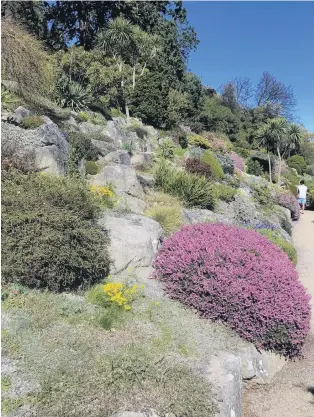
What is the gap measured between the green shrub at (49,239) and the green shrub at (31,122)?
13.4ft

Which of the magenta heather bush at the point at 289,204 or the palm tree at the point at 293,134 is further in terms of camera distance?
the palm tree at the point at 293,134

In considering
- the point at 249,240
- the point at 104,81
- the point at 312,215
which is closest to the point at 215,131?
the point at 104,81

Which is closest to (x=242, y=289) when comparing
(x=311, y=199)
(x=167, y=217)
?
(x=167, y=217)

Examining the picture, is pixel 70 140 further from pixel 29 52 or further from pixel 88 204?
pixel 88 204

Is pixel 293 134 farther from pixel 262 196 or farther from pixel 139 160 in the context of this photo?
pixel 139 160

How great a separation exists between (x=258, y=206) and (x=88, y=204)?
32.5 feet

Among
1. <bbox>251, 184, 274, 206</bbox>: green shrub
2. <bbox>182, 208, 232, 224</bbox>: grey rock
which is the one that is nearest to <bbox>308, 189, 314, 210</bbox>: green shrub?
<bbox>251, 184, 274, 206</bbox>: green shrub

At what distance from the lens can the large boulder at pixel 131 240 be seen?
5.98m

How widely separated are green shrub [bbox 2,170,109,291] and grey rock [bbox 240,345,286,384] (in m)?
2.37

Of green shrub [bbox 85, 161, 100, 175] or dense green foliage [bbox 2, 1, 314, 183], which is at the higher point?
dense green foliage [bbox 2, 1, 314, 183]

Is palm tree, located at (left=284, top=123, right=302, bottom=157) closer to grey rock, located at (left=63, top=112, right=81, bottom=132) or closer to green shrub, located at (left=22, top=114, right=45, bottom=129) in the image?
grey rock, located at (left=63, top=112, right=81, bottom=132)

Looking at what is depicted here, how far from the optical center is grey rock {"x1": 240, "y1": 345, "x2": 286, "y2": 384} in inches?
189

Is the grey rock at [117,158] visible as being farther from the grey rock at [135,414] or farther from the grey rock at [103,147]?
the grey rock at [135,414]

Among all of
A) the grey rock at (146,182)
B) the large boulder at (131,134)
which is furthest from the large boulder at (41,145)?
the large boulder at (131,134)
